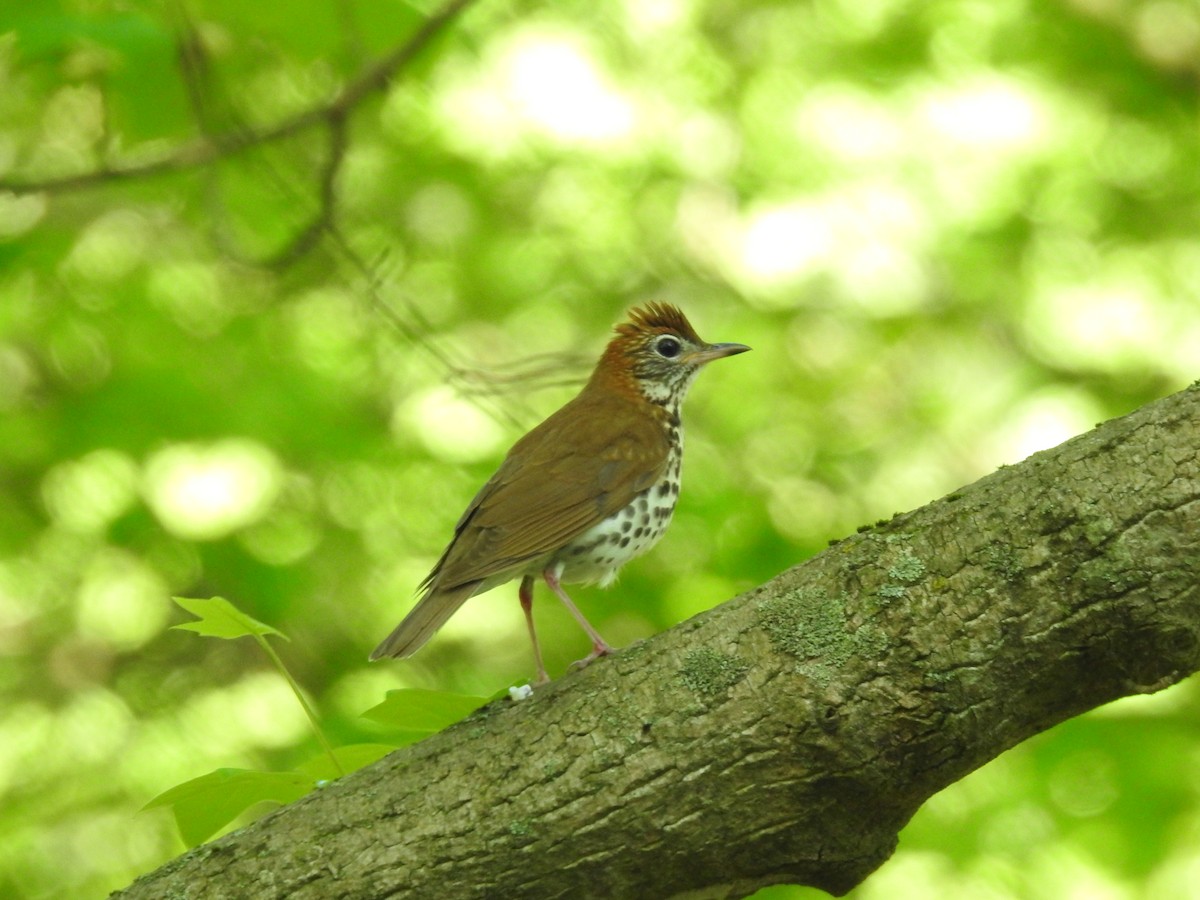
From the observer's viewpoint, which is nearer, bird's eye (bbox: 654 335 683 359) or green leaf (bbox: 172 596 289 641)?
green leaf (bbox: 172 596 289 641)

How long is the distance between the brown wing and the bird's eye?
63cm

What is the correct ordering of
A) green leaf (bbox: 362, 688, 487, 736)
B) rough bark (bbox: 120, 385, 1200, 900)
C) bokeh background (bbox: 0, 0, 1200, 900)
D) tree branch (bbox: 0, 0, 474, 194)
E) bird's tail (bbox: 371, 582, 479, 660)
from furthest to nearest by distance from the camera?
bokeh background (bbox: 0, 0, 1200, 900), tree branch (bbox: 0, 0, 474, 194), bird's tail (bbox: 371, 582, 479, 660), green leaf (bbox: 362, 688, 487, 736), rough bark (bbox: 120, 385, 1200, 900)

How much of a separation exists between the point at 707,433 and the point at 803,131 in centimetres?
241

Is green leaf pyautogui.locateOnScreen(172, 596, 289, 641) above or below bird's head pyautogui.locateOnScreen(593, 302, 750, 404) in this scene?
below

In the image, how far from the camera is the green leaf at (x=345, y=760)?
3188mm

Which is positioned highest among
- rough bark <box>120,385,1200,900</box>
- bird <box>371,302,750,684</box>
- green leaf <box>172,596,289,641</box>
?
bird <box>371,302,750,684</box>

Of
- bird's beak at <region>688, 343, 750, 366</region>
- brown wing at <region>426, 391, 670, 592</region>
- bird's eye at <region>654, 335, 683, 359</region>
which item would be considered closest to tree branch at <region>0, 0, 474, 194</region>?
brown wing at <region>426, 391, 670, 592</region>

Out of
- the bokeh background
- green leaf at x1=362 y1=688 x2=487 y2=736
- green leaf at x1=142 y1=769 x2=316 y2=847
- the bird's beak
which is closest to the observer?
green leaf at x1=142 y1=769 x2=316 y2=847

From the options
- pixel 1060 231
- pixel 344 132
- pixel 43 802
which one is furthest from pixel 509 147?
pixel 43 802

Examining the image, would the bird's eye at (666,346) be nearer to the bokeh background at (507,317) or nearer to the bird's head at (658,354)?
the bird's head at (658,354)

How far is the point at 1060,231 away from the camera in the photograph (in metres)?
7.54

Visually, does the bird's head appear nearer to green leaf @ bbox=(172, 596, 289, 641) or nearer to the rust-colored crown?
the rust-colored crown

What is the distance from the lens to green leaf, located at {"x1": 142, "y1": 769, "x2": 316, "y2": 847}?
285 centimetres

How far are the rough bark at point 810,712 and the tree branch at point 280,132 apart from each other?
97.8 inches
